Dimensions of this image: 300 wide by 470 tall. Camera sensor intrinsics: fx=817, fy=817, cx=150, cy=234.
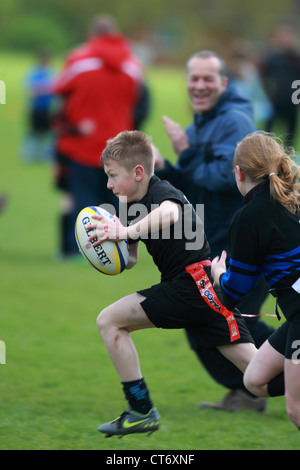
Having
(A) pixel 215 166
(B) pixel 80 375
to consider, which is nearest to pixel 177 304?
(A) pixel 215 166

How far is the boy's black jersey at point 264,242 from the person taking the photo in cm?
423

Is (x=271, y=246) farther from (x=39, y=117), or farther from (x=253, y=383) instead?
(x=39, y=117)

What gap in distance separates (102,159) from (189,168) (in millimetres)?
1415

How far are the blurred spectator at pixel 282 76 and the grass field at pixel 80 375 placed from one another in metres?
6.84

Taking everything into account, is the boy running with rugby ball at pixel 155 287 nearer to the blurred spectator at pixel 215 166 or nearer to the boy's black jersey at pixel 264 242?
the boy's black jersey at pixel 264 242

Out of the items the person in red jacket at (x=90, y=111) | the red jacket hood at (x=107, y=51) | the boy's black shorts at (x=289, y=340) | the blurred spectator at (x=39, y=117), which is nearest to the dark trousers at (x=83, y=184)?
the person in red jacket at (x=90, y=111)

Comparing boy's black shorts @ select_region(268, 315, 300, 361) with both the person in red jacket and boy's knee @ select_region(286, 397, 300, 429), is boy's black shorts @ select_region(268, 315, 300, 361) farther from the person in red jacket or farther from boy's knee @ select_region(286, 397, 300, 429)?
the person in red jacket

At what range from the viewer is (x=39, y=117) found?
70.5ft

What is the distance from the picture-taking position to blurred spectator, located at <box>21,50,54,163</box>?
21531mm

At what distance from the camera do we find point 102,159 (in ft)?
15.4

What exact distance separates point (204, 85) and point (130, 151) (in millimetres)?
1671

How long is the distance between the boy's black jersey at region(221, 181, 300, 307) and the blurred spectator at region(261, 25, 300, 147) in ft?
44.7

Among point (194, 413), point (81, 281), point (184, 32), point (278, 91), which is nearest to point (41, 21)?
point (184, 32)
